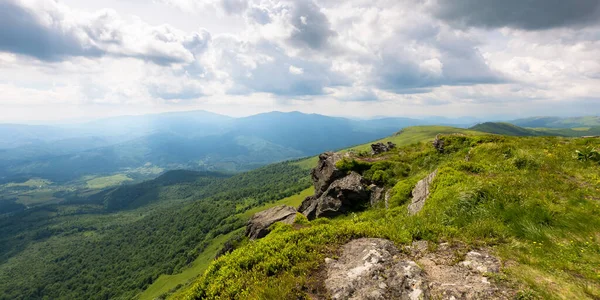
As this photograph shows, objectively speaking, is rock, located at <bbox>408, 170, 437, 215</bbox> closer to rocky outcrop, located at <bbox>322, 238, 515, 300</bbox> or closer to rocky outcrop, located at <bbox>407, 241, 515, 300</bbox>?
rocky outcrop, located at <bbox>407, 241, 515, 300</bbox>

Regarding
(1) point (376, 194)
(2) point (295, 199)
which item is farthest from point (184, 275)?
(1) point (376, 194)

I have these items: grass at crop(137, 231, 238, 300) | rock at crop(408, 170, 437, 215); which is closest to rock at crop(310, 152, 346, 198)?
rock at crop(408, 170, 437, 215)

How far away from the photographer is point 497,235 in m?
10.0

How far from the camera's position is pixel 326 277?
27.7ft

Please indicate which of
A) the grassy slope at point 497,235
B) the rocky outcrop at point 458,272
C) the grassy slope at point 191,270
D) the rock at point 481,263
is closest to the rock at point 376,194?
the grassy slope at point 497,235

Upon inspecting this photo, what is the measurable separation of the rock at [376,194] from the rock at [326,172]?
6117mm

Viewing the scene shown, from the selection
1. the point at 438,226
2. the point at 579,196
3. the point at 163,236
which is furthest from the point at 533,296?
the point at 163,236

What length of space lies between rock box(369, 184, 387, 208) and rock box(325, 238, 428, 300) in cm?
1368

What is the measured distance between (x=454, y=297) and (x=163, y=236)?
8659 inches

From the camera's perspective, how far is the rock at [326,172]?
3116 cm

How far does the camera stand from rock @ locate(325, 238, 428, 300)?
24.3 ft

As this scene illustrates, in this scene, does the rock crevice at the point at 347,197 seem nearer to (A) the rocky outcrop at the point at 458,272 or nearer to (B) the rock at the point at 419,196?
(B) the rock at the point at 419,196

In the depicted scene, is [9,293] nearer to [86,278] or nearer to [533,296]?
[86,278]

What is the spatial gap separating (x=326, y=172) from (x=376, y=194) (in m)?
10.1
